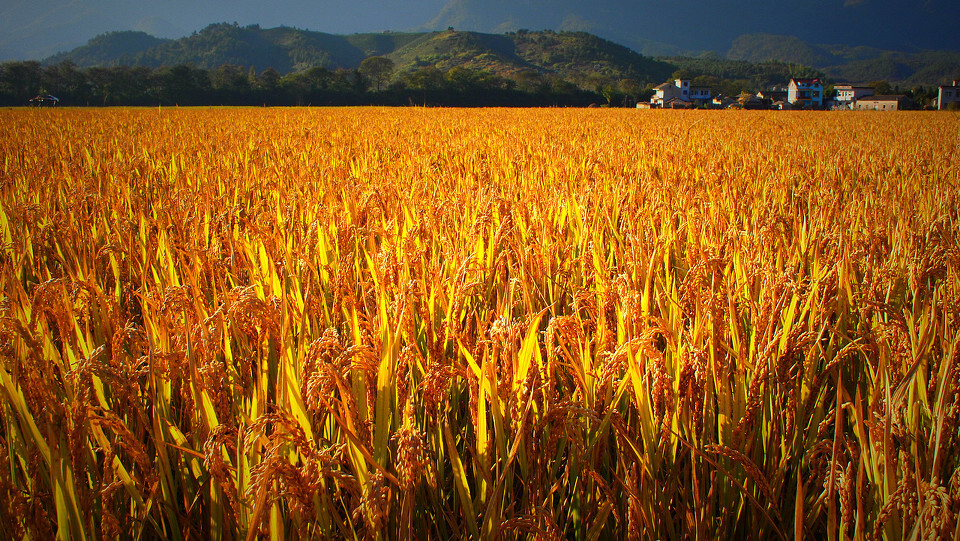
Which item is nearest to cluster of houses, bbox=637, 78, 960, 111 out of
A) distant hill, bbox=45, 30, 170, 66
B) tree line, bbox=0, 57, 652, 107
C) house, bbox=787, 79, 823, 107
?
house, bbox=787, 79, 823, 107

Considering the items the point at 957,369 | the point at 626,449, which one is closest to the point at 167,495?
the point at 626,449

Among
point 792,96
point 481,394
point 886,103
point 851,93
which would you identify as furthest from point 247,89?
point 792,96

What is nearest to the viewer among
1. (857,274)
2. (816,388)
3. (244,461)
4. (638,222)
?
(244,461)

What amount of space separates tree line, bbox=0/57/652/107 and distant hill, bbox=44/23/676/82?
53876 mm

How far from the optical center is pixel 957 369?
83 cm

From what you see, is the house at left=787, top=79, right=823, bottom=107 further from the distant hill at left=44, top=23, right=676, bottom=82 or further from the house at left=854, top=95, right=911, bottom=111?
the house at left=854, top=95, right=911, bottom=111

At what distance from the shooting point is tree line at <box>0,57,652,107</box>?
3469 centimetres

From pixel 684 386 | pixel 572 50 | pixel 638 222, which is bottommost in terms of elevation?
pixel 684 386

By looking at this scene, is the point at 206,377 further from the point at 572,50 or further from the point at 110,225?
the point at 572,50

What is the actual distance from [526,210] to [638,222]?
1.60 feet

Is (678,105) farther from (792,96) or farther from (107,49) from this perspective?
(107,49)

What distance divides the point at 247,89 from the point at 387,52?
13985 centimetres

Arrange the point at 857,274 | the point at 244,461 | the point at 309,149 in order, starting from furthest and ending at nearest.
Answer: the point at 309,149 → the point at 857,274 → the point at 244,461

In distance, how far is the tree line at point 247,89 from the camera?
34.7m
